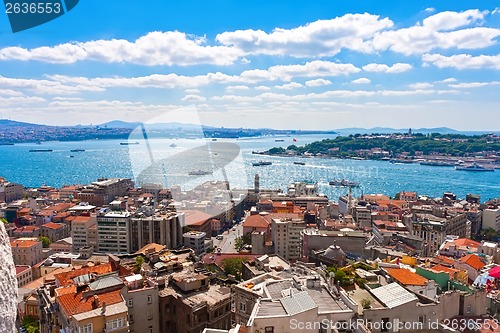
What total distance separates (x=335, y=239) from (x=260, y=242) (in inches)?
158

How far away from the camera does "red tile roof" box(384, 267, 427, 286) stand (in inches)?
257

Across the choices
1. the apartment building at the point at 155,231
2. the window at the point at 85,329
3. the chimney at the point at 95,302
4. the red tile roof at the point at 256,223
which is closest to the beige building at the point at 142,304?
the chimney at the point at 95,302

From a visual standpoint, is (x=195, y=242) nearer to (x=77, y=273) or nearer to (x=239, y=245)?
(x=239, y=245)

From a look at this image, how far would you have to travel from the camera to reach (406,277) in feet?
22.6

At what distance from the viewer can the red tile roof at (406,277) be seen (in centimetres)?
652

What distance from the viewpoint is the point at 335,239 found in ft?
45.6

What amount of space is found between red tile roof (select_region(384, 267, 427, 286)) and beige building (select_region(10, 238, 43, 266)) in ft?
44.6

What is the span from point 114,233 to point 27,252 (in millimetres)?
3311

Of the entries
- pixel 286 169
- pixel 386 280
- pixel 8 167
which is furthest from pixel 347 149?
pixel 386 280

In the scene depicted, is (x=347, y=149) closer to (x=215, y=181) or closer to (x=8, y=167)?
(x=215, y=181)

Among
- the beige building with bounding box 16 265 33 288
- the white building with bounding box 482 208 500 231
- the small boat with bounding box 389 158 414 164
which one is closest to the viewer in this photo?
the beige building with bounding box 16 265 33 288

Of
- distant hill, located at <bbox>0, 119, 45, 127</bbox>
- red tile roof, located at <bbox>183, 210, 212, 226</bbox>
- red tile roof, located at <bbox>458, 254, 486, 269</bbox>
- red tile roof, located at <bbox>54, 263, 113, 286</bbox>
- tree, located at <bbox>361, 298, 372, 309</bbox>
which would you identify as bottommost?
red tile roof, located at <bbox>183, 210, 212, 226</bbox>

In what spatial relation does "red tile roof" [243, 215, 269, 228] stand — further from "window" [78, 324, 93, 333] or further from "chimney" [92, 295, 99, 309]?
"window" [78, 324, 93, 333]

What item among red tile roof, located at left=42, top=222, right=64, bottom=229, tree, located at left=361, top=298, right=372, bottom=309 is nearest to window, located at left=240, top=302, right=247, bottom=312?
tree, located at left=361, top=298, right=372, bottom=309
